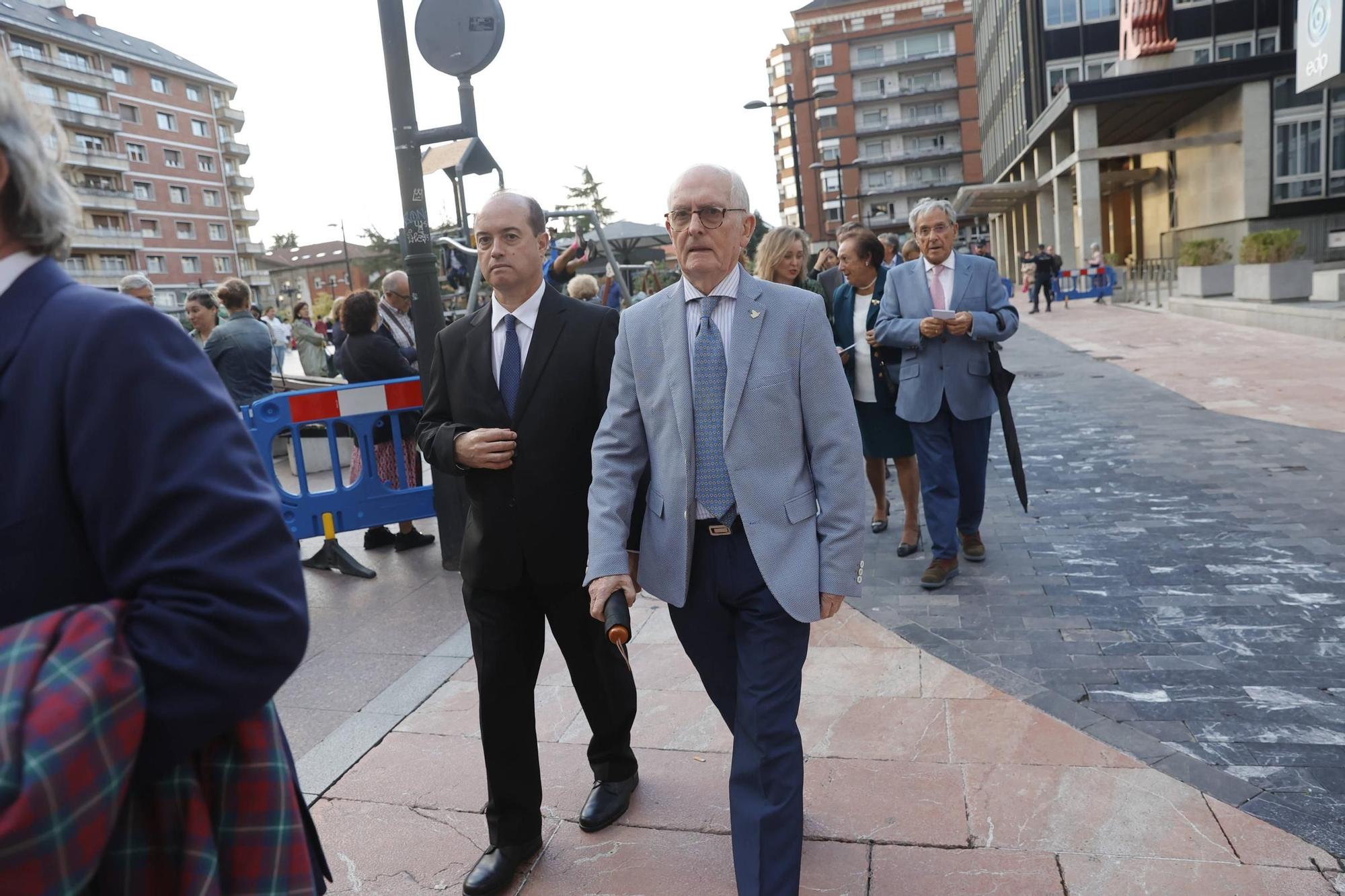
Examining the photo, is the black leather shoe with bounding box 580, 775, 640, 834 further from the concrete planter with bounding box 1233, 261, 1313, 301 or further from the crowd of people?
the concrete planter with bounding box 1233, 261, 1313, 301

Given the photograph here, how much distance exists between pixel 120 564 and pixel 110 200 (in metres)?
78.7

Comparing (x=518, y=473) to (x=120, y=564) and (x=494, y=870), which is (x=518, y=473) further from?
(x=120, y=564)

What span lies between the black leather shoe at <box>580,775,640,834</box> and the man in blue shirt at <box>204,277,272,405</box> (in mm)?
5394

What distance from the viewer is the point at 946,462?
18.1ft

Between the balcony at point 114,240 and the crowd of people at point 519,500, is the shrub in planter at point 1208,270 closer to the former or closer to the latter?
the crowd of people at point 519,500

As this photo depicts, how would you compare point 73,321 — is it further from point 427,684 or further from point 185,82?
point 185,82

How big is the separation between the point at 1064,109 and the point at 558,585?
3339cm

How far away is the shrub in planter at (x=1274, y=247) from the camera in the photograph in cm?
1805

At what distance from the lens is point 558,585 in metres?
3.01

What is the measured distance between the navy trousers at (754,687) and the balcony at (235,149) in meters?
94.1

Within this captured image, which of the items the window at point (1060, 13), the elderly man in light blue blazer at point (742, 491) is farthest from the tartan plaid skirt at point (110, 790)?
the window at point (1060, 13)

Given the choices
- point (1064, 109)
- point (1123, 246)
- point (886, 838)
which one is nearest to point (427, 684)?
point (886, 838)

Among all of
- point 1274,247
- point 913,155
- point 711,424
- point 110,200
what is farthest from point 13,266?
point 913,155

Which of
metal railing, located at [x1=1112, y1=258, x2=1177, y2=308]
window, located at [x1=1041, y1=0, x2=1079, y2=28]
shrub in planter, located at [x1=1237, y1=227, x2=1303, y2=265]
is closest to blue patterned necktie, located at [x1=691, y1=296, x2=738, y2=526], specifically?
shrub in planter, located at [x1=1237, y1=227, x2=1303, y2=265]
